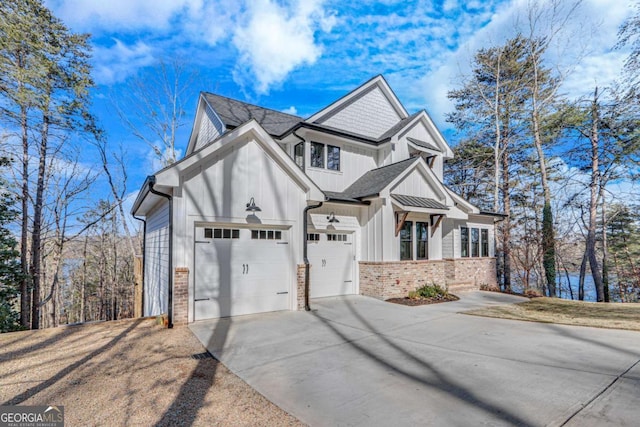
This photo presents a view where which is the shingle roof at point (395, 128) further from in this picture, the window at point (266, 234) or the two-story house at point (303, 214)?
the window at point (266, 234)

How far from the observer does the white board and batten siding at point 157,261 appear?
8.03 metres

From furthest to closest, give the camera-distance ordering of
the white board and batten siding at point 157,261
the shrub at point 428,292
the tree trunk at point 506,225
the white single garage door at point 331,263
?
the tree trunk at point 506,225, the shrub at point 428,292, the white single garage door at point 331,263, the white board and batten siding at point 157,261

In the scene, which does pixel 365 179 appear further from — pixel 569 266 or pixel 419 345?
pixel 569 266

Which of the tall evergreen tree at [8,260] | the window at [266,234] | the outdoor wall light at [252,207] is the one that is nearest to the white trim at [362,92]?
the outdoor wall light at [252,207]

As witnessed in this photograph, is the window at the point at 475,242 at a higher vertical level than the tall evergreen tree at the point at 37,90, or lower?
lower

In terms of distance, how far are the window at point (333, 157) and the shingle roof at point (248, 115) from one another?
6.46 feet

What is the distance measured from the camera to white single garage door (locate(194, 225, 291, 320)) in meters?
7.07

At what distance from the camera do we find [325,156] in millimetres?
11312

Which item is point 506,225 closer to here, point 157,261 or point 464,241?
point 464,241

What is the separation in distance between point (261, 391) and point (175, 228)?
170 inches

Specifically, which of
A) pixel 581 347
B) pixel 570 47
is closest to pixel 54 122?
pixel 581 347

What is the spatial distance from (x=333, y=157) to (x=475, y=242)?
329 inches

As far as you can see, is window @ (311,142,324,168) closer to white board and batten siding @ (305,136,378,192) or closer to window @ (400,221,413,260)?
white board and batten siding @ (305,136,378,192)

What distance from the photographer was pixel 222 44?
14.4m
